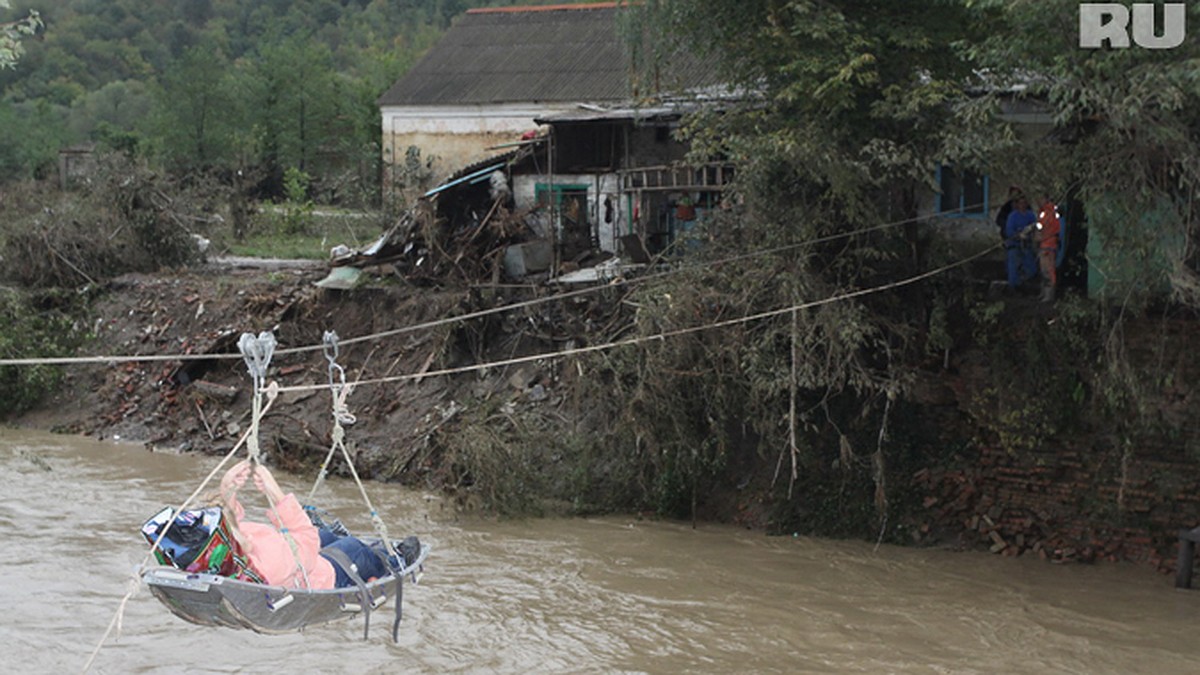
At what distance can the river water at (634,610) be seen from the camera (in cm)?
1168

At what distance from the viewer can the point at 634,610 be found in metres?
13.0

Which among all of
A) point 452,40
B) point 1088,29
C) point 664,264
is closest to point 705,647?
point 664,264

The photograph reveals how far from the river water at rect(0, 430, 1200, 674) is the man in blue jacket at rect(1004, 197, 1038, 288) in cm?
336

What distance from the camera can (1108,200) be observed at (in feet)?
41.0

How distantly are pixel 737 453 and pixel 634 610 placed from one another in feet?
12.4

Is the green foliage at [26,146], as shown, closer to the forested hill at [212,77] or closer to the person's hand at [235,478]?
the forested hill at [212,77]

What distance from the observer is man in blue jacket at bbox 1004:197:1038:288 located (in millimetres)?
15406

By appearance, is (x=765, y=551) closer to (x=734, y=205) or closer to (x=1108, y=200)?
(x=734, y=205)

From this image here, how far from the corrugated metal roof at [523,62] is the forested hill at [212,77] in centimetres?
465

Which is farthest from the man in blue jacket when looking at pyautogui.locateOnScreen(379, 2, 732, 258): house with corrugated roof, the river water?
pyautogui.locateOnScreen(379, 2, 732, 258): house with corrugated roof

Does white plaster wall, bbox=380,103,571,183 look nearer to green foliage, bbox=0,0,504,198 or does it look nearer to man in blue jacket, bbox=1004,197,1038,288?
green foliage, bbox=0,0,504,198

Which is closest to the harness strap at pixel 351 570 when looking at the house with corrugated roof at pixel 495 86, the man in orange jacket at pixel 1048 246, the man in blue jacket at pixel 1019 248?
the man in orange jacket at pixel 1048 246

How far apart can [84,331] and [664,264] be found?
38.5 ft

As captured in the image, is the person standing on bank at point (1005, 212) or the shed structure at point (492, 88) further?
the shed structure at point (492, 88)
